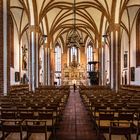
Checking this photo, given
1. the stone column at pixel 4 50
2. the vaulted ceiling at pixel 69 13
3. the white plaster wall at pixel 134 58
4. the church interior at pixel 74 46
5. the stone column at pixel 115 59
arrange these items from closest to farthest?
the church interior at pixel 74 46 < the stone column at pixel 4 50 < the stone column at pixel 115 59 < the vaulted ceiling at pixel 69 13 < the white plaster wall at pixel 134 58

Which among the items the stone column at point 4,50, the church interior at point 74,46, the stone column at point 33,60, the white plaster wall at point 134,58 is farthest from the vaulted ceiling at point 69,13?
the stone column at point 4,50

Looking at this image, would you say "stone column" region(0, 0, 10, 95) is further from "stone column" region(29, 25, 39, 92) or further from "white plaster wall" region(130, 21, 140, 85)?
"white plaster wall" region(130, 21, 140, 85)

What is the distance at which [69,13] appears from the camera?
3866cm

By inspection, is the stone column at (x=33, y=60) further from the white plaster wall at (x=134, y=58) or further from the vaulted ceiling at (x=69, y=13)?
the white plaster wall at (x=134, y=58)

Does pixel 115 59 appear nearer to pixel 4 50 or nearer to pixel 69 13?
pixel 4 50

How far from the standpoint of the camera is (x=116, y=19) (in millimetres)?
26719

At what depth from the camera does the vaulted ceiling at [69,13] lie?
88.0 feet

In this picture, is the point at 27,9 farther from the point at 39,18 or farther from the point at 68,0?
the point at 68,0

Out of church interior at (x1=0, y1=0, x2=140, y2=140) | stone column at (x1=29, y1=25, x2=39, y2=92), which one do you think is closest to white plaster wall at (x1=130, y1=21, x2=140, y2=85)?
church interior at (x1=0, y1=0, x2=140, y2=140)

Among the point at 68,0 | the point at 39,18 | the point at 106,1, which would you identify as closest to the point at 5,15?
the point at 39,18

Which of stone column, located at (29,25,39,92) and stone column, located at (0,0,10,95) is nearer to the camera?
stone column, located at (0,0,10,95)

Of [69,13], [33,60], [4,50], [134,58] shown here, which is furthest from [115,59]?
[69,13]

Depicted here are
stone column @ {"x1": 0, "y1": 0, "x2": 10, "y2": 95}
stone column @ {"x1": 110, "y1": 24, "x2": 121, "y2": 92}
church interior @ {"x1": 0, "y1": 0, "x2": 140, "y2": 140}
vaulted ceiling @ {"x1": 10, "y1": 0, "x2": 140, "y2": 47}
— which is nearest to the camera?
church interior @ {"x1": 0, "y1": 0, "x2": 140, "y2": 140}

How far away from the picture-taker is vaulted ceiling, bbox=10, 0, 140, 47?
2681cm
